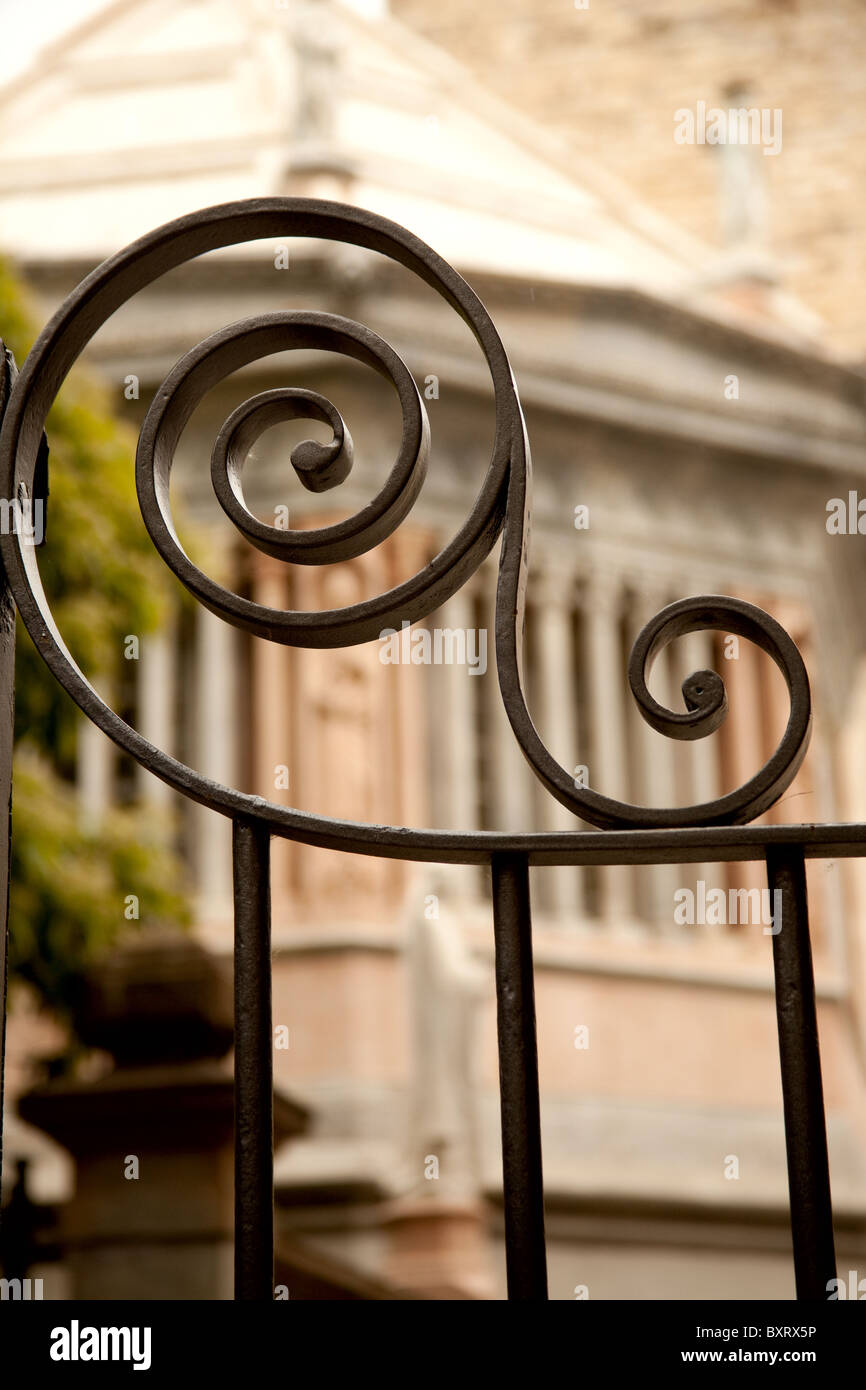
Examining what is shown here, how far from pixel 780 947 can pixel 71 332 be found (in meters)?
0.55

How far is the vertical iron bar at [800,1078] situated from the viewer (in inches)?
33.1

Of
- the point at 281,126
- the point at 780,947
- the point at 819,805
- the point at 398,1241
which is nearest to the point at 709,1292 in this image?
the point at 398,1241

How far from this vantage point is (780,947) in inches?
35.3

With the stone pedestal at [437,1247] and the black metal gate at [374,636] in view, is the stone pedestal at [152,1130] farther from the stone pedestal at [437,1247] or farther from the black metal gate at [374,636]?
the stone pedestal at [437,1247]

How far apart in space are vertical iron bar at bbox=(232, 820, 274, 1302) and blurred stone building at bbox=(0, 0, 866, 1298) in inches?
258

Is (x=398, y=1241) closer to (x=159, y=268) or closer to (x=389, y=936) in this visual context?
(x=389, y=936)

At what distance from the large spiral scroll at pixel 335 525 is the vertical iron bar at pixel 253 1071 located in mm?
34

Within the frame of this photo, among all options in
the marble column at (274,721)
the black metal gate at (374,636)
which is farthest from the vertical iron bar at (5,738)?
the marble column at (274,721)

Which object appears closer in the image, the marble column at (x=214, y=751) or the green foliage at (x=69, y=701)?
the green foliage at (x=69, y=701)

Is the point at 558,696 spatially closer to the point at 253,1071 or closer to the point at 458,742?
the point at 458,742

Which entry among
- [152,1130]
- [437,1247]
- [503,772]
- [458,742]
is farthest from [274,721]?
[152,1130]

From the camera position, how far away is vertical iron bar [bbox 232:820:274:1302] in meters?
0.85

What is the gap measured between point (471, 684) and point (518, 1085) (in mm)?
8332

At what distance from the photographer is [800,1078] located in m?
0.87
